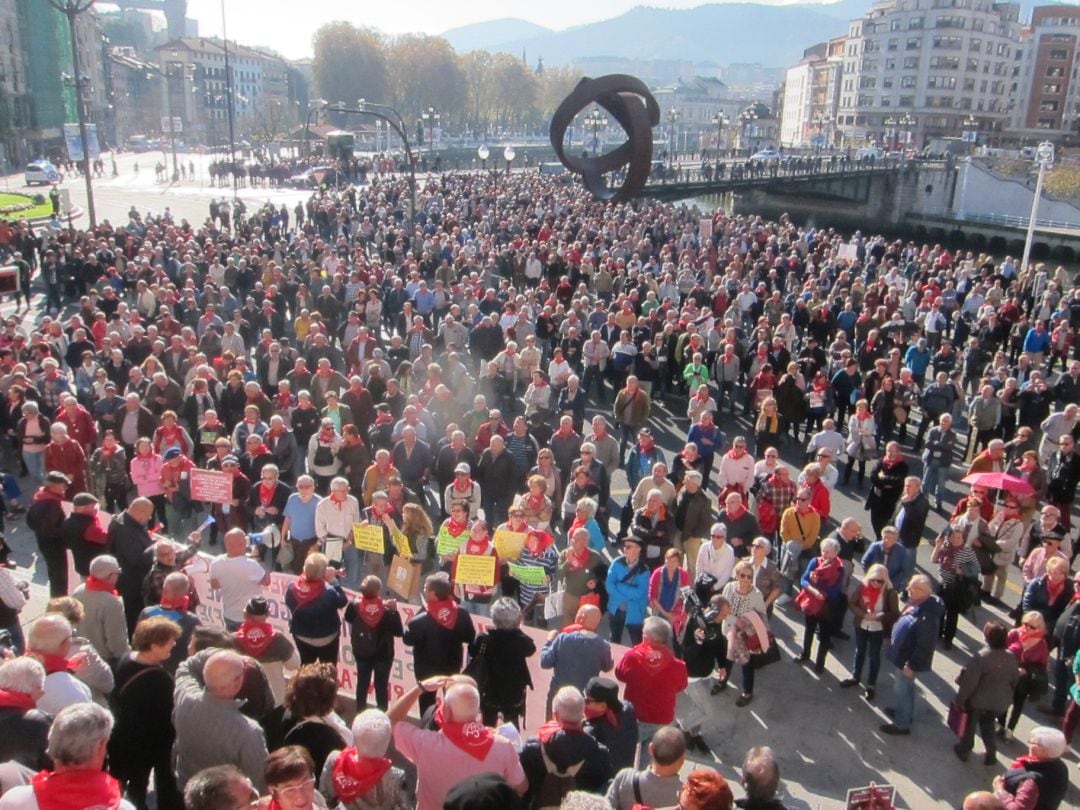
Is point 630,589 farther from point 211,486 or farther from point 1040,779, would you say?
point 211,486

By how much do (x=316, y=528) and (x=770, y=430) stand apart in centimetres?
591

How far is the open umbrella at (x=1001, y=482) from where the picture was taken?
8469mm

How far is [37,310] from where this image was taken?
20.4 m

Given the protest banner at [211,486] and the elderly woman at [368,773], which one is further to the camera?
the protest banner at [211,486]

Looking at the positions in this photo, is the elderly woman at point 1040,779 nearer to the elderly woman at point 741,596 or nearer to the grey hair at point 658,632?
the grey hair at point 658,632

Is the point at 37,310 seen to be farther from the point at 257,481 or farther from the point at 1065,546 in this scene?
the point at 1065,546

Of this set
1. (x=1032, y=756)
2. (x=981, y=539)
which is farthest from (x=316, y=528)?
(x=981, y=539)

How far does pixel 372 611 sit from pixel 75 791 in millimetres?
2436

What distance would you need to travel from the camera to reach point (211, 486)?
8539 mm

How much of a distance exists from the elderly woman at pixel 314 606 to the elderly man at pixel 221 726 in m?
1.49

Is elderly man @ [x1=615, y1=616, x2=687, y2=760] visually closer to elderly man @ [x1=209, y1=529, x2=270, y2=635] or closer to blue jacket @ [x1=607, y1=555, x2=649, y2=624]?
blue jacket @ [x1=607, y1=555, x2=649, y2=624]

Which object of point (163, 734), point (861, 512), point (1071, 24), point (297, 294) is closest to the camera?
point (163, 734)

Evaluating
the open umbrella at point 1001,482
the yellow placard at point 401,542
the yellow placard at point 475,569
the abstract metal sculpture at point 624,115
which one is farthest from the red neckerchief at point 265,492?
the abstract metal sculpture at point 624,115

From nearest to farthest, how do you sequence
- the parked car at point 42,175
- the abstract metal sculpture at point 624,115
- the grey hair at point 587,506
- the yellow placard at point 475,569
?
the yellow placard at point 475,569 → the grey hair at point 587,506 → the abstract metal sculpture at point 624,115 → the parked car at point 42,175
